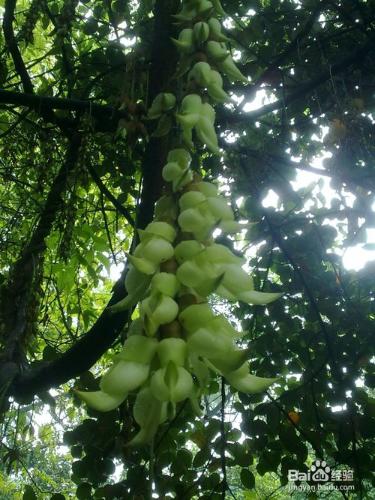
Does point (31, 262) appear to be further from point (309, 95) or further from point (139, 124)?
point (309, 95)

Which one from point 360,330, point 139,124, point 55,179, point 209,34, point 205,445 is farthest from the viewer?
point 55,179

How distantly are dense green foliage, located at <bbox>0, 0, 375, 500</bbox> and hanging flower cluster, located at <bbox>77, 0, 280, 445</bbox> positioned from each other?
711mm

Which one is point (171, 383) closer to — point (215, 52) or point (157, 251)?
point (157, 251)

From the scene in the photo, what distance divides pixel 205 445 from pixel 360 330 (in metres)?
0.69

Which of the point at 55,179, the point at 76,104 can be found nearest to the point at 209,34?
the point at 76,104

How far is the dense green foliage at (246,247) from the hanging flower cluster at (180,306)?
2.33 feet

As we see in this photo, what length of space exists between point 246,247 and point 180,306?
129 centimetres

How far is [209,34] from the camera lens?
37.1 inches

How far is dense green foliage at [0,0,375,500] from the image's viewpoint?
1614 mm

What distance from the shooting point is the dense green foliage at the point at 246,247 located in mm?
1614

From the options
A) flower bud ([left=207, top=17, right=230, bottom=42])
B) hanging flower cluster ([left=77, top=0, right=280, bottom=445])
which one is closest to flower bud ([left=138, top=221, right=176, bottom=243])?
hanging flower cluster ([left=77, top=0, right=280, bottom=445])

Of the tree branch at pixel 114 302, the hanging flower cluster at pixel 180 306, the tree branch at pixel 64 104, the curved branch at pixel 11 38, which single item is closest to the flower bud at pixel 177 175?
the hanging flower cluster at pixel 180 306

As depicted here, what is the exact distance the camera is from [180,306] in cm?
66

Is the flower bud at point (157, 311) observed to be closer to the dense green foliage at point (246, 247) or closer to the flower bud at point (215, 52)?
the flower bud at point (215, 52)
